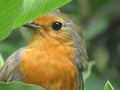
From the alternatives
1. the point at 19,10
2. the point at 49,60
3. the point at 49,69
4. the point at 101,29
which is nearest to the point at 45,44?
the point at 49,60

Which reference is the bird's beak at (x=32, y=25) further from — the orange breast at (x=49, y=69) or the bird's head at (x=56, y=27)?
the orange breast at (x=49, y=69)

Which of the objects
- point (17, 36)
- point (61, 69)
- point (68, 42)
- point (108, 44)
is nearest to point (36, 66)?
point (61, 69)

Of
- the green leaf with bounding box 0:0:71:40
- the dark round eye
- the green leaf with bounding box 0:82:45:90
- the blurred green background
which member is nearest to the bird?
the dark round eye

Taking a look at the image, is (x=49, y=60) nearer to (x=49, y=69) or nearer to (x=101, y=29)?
(x=49, y=69)

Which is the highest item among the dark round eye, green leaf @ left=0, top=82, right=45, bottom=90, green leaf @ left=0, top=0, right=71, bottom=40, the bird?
the dark round eye

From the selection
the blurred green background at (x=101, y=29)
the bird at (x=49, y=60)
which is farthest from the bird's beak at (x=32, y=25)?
the blurred green background at (x=101, y=29)

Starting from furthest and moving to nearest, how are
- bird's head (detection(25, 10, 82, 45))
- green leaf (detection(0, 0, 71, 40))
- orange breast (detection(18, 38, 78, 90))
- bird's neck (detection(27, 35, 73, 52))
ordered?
1. bird's neck (detection(27, 35, 73, 52))
2. bird's head (detection(25, 10, 82, 45))
3. orange breast (detection(18, 38, 78, 90))
4. green leaf (detection(0, 0, 71, 40))

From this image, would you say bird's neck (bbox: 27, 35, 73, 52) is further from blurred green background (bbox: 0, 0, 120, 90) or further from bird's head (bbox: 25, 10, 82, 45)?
blurred green background (bbox: 0, 0, 120, 90)

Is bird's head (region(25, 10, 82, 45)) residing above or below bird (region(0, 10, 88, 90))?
above
